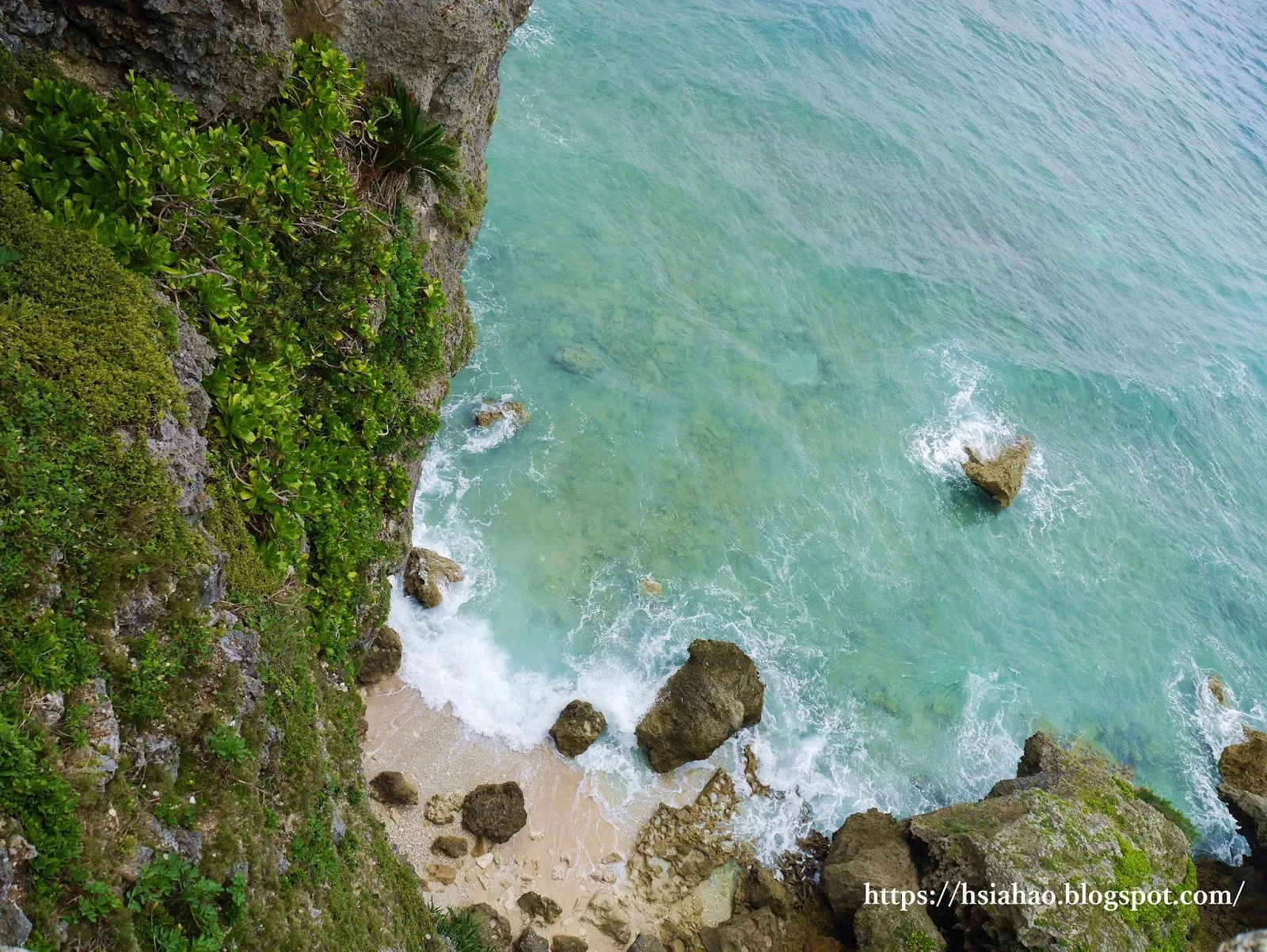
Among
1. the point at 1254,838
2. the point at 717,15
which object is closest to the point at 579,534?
the point at 1254,838

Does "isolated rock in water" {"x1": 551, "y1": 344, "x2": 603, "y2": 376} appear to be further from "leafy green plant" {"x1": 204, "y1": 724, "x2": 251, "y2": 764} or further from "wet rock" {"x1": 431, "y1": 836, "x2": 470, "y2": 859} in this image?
"leafy green plant" {"x1": 204, "y1": 724, "x2": 251, "y2": 764}

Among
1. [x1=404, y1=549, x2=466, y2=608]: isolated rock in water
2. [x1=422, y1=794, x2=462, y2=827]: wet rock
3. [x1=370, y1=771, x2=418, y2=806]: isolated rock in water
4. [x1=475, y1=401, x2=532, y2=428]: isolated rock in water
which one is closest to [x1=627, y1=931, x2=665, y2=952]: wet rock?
[x1=422, y1=794, x2=462, y2=827]: wet rock

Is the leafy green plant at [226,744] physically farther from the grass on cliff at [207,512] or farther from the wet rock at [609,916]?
the wet rock at [609,916]

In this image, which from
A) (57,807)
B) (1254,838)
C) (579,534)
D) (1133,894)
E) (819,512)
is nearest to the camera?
(57,807)

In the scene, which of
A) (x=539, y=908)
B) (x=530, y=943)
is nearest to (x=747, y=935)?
(x=539, y=908)

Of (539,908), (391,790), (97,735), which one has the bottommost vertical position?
(539,908)

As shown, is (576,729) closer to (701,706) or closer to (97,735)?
(701,706)

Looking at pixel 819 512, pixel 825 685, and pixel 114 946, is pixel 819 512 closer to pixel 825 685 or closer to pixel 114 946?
pixel 825 685
